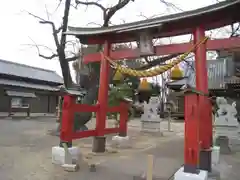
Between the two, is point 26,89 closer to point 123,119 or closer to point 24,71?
point 24,71

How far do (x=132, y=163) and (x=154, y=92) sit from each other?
28236 millimetres

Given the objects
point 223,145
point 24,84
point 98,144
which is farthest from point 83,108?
point 24,84

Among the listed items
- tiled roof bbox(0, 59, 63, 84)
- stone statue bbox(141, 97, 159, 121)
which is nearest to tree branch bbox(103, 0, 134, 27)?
stone statue bbox(141, 97, 159, 121)

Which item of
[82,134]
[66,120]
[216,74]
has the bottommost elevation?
[82,134]

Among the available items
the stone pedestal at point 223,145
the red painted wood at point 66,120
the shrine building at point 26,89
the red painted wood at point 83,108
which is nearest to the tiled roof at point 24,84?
the shrine building at point 26,89

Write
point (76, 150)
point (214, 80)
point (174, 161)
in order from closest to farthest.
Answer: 1. point (76, 150)
2. point (174, 161)
3. point (214, 80)

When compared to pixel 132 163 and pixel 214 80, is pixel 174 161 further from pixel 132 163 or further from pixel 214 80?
pixel 214 80

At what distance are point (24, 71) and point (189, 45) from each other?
2597 centimetres

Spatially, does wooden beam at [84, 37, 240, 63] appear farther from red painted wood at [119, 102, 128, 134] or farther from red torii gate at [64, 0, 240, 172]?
red painted wood at [119, 102, 128, 134]

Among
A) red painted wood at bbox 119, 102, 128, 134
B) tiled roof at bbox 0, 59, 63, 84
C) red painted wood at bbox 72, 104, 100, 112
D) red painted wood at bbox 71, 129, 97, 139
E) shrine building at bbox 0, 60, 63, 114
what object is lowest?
red painted wood at bbox 71, 129, 97, 139

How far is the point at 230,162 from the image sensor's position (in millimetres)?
7516

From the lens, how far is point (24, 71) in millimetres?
29578

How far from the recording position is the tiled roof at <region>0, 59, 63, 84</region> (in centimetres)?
2694

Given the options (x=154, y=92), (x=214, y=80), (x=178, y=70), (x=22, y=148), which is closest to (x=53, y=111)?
(x=154, y=92)
